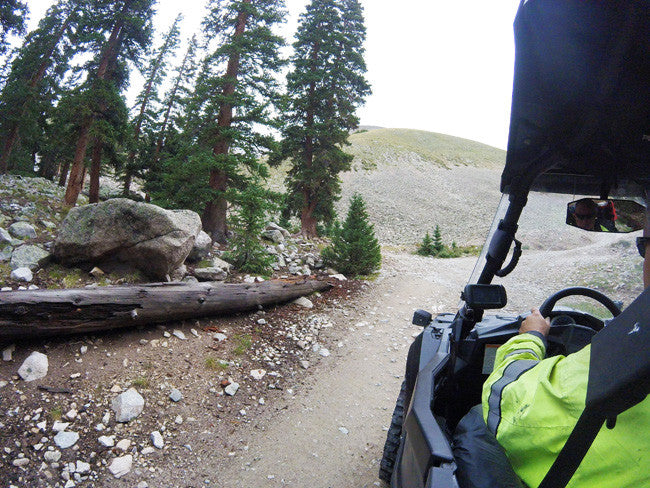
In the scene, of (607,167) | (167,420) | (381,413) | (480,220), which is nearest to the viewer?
(607,167)

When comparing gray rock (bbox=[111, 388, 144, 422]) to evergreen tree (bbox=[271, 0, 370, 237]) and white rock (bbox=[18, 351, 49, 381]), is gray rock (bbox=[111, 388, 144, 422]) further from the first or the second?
evergreen tree (bbox=[271, 0, 370, 237])

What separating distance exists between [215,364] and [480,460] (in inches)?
168

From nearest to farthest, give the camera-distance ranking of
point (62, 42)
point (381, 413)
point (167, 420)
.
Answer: point (167, 420) → point (381, 413) → point (62, 42)

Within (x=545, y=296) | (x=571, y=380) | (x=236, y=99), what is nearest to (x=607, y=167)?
(x=545, y=296)

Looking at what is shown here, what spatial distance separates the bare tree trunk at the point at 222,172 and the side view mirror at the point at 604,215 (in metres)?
8.61

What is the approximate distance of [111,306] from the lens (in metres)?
4.71

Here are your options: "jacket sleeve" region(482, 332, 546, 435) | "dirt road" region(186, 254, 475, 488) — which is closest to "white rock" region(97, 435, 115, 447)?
"dirt road" region(186, 254, 475, 488)

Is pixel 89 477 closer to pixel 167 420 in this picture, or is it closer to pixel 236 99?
pixel 167 420

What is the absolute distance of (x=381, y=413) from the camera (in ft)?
15.7

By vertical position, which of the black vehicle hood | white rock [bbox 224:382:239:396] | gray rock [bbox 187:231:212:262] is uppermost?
the black vehicle hood

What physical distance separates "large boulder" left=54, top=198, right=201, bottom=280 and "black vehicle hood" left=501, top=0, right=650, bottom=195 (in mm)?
5726

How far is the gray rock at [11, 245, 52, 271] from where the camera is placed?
6.15 metres

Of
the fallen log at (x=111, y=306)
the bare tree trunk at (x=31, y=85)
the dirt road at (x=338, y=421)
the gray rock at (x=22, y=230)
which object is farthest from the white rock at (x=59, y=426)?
the bare tree trunk at (x=31, y=85)

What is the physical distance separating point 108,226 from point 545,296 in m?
6.62
